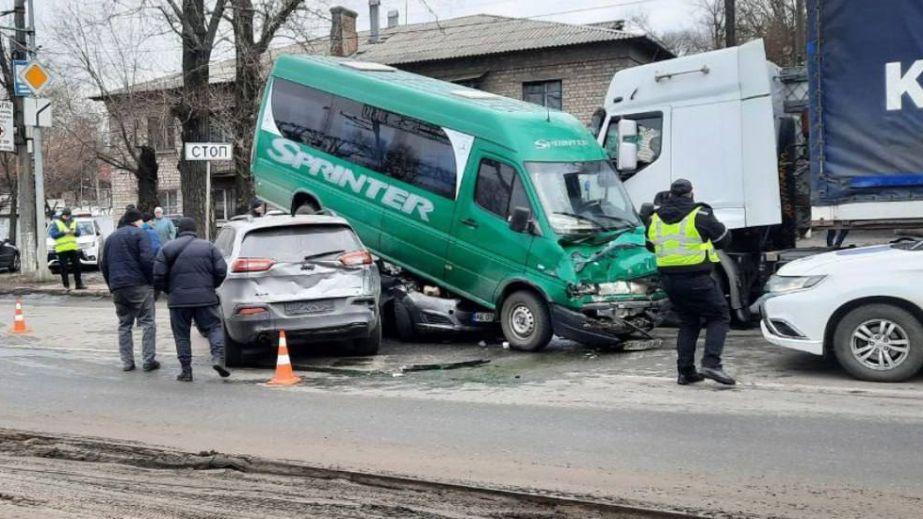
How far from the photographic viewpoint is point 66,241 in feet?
60.8

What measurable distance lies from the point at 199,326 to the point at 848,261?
255 inches

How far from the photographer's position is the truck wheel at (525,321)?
10.1 m

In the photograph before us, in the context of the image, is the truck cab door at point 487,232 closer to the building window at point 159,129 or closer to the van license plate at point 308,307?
the van license plate at point 308,307

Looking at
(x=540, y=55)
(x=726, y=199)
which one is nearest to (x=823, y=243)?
(x=726, y=199)

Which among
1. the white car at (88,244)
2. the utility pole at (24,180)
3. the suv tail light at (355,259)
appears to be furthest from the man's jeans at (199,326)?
the white car at (88,244)

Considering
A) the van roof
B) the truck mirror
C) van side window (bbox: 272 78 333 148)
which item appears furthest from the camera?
van side window (bbox: 272 78 333 148)

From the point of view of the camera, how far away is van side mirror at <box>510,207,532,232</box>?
1000 centimetres

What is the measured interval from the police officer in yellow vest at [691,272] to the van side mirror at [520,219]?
215cm

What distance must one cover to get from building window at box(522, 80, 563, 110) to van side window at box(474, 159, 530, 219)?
17.4m

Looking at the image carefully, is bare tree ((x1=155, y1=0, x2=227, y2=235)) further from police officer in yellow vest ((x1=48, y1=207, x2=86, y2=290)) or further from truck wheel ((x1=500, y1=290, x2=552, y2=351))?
truck wheel ((x1=500, y1=290, x2=552, y2=351))

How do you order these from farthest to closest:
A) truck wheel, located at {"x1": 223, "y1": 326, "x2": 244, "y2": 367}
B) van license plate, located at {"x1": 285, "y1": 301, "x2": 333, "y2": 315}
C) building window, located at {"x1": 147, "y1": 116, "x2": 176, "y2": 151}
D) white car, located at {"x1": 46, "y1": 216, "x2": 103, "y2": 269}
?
1. white car, located at {"x1": 46, "y1": 216, "x2": 103, "y2": 269}
2. building window, located at {"x1": 147, "y1": 116, "x2": 176, "y2": 151}
3. truck wheel, located at {"x1": 223, "y1": 326, "x2": 244, "y2": 367}
4. van license plate, located at {"x1": 285, "y1": 301, "x2": 333, "y2": 315}

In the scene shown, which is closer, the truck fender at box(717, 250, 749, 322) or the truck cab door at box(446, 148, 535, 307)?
the truck cab door at box(446, 148, 535, 307)

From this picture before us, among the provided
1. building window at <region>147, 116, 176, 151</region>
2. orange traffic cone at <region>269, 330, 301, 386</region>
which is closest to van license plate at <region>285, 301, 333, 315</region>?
orange traffic cone at <region>269, 330, 301, 386</region>

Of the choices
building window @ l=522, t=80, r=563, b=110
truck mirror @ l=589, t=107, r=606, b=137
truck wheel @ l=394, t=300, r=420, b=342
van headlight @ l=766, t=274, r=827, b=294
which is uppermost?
building window @ l=522, t=80, r=563, b=110
